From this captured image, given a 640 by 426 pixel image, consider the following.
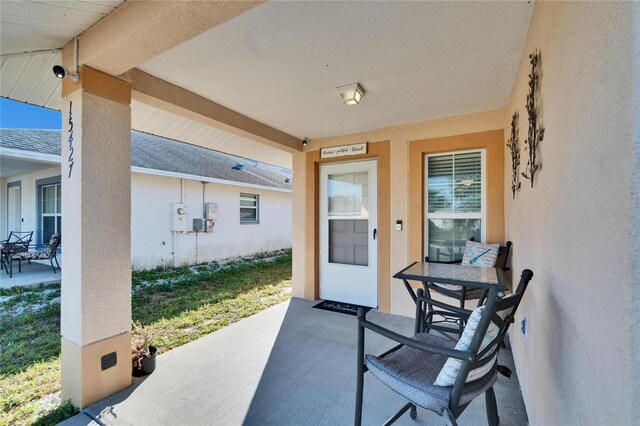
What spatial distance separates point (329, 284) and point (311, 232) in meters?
0.91

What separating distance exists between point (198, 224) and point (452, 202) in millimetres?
6882

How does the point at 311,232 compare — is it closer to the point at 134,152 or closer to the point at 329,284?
the point at 329,284

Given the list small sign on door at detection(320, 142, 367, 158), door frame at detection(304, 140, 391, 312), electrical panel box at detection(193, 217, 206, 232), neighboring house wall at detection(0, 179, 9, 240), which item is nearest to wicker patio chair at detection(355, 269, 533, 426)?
door frame at detection(304, 140, 391, 312)

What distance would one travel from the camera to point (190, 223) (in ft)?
27.4

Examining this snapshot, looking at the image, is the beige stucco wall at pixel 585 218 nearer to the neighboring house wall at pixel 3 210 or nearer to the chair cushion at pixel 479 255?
the chair cushion at pixel 479 255

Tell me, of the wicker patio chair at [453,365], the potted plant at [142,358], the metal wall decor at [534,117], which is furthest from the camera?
the potted plant at [142,358]

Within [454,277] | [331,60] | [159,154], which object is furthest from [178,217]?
[454,277]

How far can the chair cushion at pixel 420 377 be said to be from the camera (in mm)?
1388

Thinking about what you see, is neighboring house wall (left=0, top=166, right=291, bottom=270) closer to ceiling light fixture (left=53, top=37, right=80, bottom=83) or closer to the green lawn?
the green lawn

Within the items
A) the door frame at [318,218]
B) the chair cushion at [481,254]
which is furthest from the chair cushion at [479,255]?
the door frame at [318,218]

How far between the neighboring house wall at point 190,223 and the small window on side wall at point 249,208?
0.57 ft

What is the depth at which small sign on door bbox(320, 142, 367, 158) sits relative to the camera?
4.48 meters

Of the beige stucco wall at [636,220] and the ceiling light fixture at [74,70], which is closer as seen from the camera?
the beige stucco wall at [636,220]

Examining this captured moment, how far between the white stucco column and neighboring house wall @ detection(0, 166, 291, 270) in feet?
18.0
